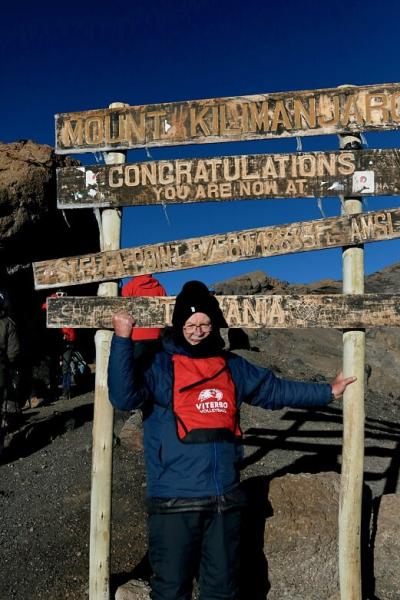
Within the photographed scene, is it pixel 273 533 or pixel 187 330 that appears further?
pixel 273 533

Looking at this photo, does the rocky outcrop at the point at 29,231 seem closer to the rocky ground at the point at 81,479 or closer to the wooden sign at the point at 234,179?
the rocky ground at the point at 81,479

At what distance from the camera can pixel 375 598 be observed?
539cm

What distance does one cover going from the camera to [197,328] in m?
4.20

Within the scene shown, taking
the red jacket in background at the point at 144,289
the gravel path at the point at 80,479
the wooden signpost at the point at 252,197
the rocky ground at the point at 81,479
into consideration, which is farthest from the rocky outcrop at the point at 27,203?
the wooden signpost at the point at 252,197

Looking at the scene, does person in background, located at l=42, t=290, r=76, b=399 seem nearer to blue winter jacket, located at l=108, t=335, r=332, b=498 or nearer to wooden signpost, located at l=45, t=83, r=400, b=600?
wooden signpost, located at l=45, t=83, r=400, b=600

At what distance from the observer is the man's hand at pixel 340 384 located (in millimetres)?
4750

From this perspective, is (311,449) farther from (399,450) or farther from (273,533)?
(273,533)

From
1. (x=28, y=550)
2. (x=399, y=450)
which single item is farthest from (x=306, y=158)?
(x=399, y=450)

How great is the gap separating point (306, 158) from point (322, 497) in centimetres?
300

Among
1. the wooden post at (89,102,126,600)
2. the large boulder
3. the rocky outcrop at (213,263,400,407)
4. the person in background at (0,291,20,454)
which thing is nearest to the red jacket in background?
the wooden post at (89,102,126,600)

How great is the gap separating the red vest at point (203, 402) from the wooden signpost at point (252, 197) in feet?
3.06

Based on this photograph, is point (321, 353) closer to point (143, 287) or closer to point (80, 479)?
point (80, 479)

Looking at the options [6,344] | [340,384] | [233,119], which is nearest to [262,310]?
[340,384]

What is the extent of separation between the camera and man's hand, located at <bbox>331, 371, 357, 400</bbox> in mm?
4750
